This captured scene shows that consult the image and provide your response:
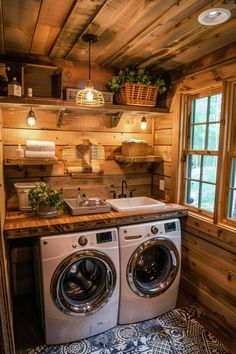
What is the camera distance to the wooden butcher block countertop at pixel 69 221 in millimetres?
1910

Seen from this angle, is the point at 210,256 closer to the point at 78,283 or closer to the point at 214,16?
the point at 78,283

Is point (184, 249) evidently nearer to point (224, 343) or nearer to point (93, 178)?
point (224, 343)

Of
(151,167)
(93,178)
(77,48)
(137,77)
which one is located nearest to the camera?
(77,48)

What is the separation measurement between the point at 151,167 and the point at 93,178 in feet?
2.46

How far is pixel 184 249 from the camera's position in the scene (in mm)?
2654

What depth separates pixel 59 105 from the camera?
227 cm

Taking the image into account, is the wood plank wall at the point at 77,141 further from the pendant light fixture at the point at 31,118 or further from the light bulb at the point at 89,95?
the light bulb at the point at 89,95

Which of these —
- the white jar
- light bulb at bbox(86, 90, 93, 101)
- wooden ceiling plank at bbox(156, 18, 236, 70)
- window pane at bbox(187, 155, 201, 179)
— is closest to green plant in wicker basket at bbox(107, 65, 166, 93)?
wooden ceiling plank at bbox(156, 18, 236, 70)

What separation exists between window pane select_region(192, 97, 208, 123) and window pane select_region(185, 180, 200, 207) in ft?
2.02

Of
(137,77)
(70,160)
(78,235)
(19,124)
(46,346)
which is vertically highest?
(137,77)

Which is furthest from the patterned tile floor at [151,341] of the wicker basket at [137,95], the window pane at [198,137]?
the wicker basket at [137,95]

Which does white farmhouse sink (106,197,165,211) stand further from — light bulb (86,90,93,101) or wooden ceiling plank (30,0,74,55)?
wooden ceiling plank (30,0,74,55)

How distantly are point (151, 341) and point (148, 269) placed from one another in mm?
596

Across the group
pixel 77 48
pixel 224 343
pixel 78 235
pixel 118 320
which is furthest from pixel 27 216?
pixel 224 343
